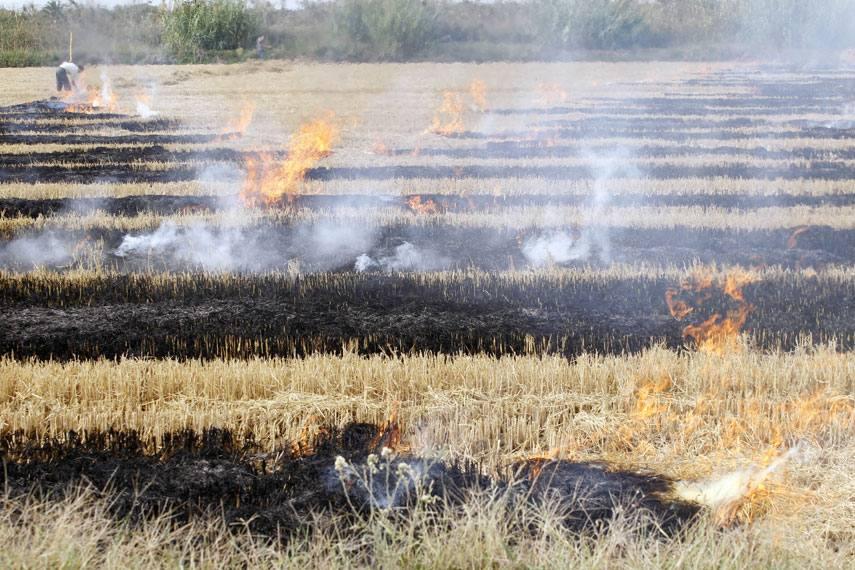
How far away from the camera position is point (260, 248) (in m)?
11.0

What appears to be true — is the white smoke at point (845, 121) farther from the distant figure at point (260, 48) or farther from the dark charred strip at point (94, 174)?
the distant figure at point (260, 48)

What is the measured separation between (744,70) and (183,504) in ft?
138

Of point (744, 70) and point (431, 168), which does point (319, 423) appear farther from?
point (744, 70)

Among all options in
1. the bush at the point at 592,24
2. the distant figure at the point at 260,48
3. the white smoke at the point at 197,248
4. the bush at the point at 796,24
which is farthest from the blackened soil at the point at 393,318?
the bush at the point at 796,24

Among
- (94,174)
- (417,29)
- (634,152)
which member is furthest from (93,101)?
(417,29)

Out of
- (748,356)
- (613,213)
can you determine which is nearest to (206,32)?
(613,213)

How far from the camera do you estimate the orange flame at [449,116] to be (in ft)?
73.1

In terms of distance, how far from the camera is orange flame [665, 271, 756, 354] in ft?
24.8

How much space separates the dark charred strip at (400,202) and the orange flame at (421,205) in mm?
33

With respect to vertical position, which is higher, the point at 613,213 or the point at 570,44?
the point at 570,44

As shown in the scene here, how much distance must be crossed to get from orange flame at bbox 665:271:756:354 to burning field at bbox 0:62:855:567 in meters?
0.04

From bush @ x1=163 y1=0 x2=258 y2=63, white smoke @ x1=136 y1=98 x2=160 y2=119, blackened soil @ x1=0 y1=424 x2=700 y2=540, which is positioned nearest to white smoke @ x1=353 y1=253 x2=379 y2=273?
blackened soil @ x1=0 y1=424 x2=700 y2=540

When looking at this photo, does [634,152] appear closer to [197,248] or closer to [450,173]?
[450,173]

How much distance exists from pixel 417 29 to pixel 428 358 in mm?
37862
